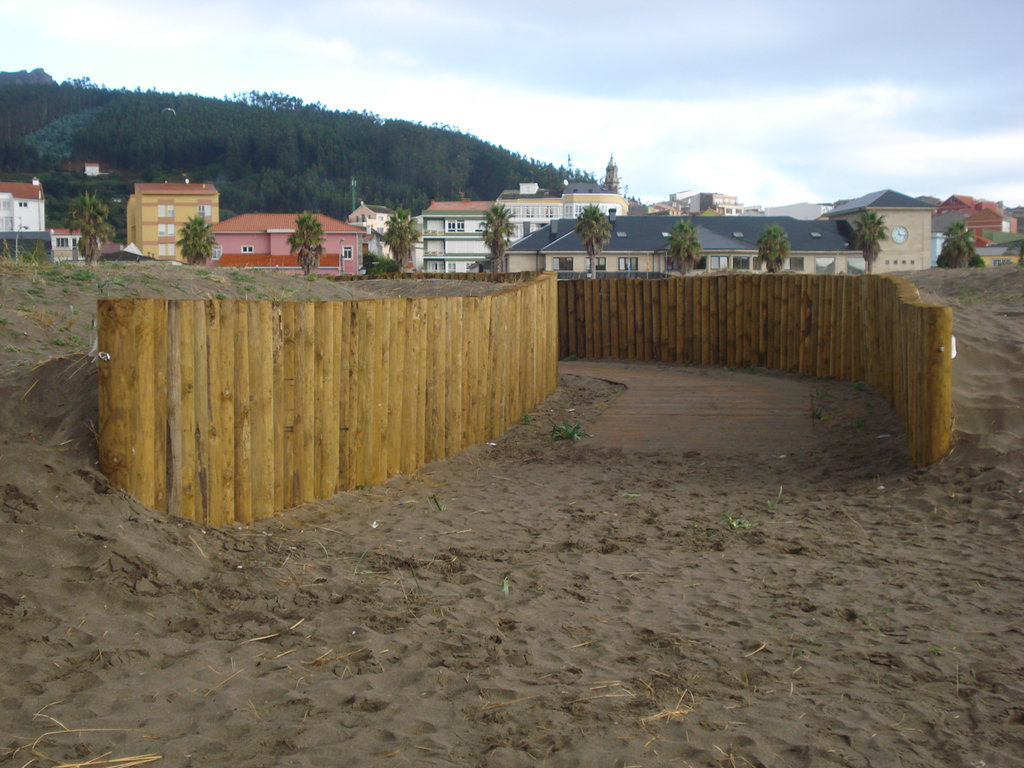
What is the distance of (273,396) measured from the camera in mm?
5902

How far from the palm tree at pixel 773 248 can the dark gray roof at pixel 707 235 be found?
9.39 feet

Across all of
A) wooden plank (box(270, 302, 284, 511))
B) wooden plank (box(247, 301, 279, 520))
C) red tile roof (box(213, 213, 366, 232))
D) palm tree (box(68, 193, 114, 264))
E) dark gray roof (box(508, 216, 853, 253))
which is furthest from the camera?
red tile roof (box(213, 213, 366, 232))

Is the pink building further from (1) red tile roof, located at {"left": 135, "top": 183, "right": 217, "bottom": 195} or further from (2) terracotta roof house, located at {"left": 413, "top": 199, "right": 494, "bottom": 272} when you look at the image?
(1) red tile roof, located at {"left": 135, "top": 183, "right": 217, "bottom": 195}

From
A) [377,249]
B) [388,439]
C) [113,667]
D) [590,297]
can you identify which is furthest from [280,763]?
[377,249]

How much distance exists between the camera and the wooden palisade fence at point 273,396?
4.88m

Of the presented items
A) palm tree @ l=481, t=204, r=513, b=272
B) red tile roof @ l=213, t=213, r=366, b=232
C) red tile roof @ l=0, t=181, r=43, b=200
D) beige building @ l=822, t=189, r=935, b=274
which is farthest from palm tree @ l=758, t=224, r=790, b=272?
red tile roof @ l=0, t=181, r=43, b=200

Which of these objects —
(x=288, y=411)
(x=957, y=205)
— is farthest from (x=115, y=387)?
(x=957, y=205)

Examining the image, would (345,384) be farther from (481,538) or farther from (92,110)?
(92,110)

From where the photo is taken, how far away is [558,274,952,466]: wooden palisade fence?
7.17 meters

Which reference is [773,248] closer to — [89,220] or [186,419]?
[89,220]

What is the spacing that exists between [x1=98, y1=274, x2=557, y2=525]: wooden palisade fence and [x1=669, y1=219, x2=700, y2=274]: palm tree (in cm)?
4116

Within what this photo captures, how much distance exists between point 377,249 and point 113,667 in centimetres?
8323

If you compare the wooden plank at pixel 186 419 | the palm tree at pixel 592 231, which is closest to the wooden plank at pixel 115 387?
the wooden plank at pixel 186 419

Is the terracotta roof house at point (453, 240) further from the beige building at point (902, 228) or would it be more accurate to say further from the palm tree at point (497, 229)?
the beige building at point (902, 228)
